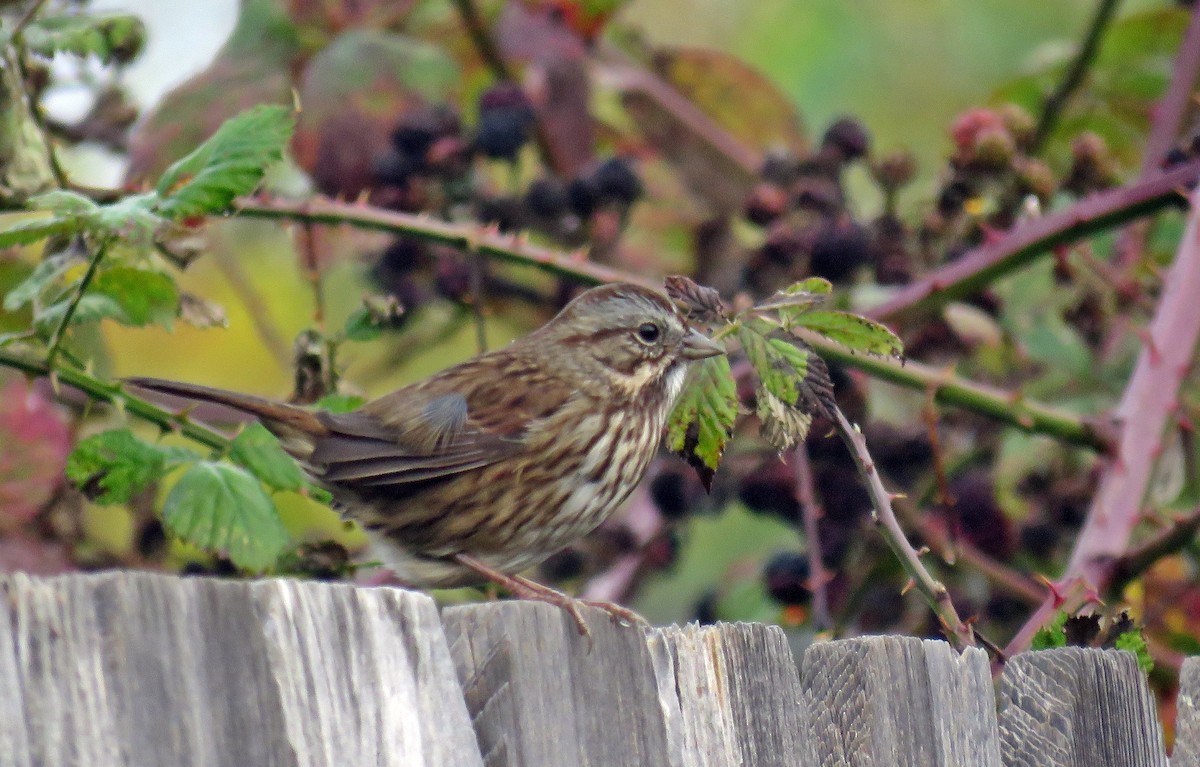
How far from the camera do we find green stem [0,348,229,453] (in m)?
2.43

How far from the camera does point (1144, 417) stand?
9.82 ft

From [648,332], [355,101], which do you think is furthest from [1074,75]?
[355,101]

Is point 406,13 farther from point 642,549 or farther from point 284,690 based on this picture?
point 284,690

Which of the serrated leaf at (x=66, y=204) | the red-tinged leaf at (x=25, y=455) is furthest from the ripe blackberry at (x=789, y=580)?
the serrated leaf at (x=66, y=204)

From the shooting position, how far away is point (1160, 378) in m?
3.02

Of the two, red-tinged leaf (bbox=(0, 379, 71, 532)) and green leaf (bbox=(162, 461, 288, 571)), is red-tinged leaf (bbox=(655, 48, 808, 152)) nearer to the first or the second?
red-tinged leaf (bbox=(0, 379, 71, 532))

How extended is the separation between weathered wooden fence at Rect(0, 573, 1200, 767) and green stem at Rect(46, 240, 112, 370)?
3.04ft

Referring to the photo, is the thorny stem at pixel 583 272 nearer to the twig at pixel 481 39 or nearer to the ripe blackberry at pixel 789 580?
the ripe blackberry at pixel 789 580

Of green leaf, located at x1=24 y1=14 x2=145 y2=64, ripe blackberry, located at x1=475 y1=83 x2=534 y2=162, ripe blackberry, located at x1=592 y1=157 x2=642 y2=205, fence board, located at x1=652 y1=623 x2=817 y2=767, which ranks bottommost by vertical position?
fence board, located at x1=652 y1=623 x2=817 y2=767

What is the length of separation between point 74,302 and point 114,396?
0.90 feet

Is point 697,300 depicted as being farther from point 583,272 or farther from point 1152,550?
point 1152,550

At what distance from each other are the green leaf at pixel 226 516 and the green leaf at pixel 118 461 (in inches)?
2.8

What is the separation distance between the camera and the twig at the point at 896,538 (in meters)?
2.15

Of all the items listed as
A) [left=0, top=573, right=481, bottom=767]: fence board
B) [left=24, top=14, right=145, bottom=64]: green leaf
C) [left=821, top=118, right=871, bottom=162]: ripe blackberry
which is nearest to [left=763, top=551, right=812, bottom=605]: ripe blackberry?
[left=821, top=118, right=871, bottom=162]: ripe blackberry
